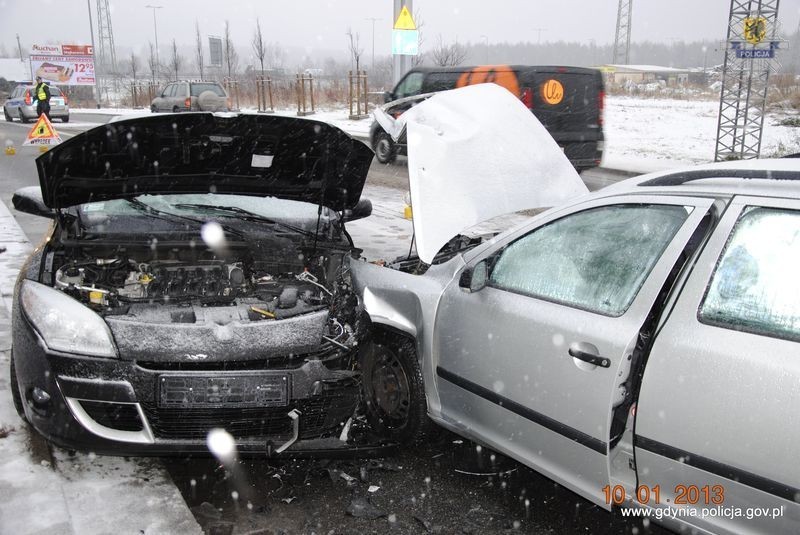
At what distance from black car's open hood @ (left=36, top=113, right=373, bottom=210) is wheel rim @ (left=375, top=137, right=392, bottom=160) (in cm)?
1105

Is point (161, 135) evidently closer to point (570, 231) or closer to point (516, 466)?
point (570, 231)

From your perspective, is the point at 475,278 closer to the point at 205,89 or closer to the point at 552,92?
the point at 552,92

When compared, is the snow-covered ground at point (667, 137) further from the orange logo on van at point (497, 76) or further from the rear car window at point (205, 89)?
the rear car window at point (205, 89)

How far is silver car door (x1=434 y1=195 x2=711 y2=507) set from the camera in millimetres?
2492

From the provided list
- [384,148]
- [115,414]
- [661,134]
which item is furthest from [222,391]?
[661,134]

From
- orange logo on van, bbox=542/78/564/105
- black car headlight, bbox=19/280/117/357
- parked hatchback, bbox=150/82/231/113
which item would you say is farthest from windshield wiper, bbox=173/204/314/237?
parked hatchback, bbox=150/82/231/113

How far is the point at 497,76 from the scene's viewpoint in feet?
40.2

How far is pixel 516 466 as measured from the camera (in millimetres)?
3449

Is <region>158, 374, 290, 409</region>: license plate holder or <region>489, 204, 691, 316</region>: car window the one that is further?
<region>158, 374, 290, 409</region>: license plate holder

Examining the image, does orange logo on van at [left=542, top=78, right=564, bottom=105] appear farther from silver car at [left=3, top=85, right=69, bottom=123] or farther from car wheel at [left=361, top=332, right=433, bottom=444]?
silver car at [left=3, top=85, right=69, bottom=123]

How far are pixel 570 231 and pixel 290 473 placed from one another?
5.88 feet

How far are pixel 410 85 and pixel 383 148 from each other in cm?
156

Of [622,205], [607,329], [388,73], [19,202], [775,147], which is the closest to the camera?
[607,329]

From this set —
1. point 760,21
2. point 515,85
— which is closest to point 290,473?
point 515,85
